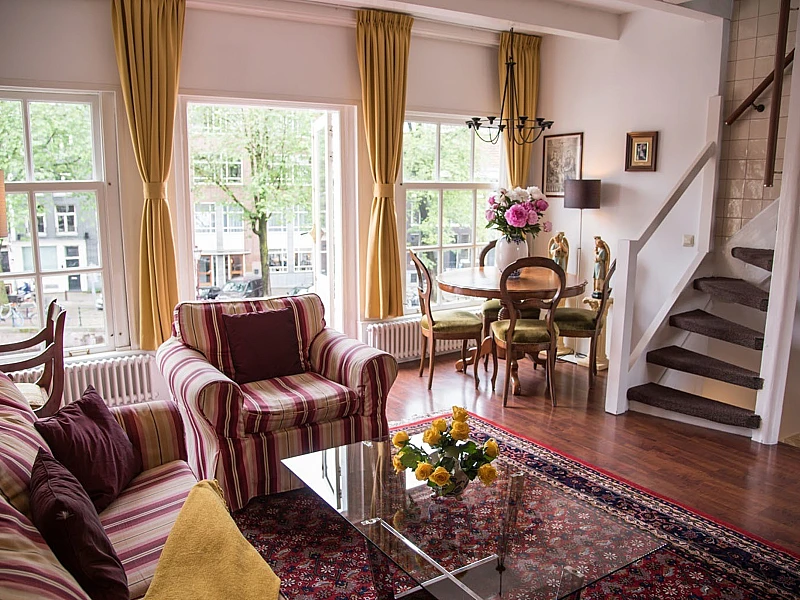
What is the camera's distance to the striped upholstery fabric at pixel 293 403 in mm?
3195

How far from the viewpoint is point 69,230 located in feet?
14.5

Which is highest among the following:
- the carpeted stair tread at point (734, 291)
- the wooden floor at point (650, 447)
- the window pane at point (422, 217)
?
the window pane at point (422, 217)

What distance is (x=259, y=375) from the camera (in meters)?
3.64

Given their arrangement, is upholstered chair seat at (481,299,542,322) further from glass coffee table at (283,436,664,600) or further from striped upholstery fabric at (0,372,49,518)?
striped upholstery fabric at (0,372,49,518)

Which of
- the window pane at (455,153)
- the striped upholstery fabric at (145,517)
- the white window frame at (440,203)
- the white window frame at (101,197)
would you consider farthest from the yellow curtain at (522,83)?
the striped upholstery fabric at (145,517)

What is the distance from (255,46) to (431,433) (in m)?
3.48

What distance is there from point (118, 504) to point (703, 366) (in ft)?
12.2

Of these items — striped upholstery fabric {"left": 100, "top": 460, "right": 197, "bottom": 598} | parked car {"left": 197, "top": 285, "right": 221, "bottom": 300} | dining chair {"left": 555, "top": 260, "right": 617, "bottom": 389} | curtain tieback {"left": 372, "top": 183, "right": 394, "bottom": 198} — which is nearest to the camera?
striped upholstery fabric {"left": 100, "top": 460, "right": 197, "bottom": 598}

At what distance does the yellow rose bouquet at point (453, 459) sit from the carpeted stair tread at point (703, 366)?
8.15 ft

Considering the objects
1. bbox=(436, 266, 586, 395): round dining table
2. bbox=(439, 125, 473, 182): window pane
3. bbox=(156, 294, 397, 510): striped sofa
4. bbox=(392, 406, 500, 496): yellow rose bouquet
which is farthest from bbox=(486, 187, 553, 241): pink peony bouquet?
bbox=(392, 406, 500, 496): yellow rose bouquet

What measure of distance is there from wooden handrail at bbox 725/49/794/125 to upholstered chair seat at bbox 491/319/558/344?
1995mm

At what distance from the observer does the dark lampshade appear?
18.4ft

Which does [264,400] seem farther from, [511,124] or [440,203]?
[511,124]

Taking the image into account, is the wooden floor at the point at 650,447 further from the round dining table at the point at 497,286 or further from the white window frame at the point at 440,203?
the white window frame at the point at 440,203
